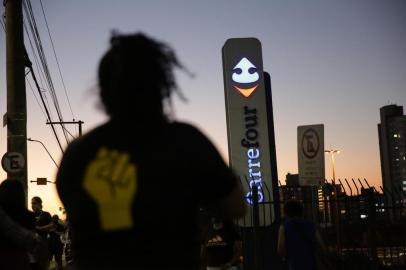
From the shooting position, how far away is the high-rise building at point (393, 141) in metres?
114

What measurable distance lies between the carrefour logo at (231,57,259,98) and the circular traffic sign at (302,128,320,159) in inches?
178

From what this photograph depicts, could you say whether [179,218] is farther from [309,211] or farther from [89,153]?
[309,211]

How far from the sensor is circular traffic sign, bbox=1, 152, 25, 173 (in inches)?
527

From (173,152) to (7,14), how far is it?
44.0ft

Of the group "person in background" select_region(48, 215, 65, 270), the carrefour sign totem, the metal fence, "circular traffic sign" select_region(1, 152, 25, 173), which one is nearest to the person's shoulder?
the metal fence

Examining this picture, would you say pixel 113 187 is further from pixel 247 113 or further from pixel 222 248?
pixel 247 113

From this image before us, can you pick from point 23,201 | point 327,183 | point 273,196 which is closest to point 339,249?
point 327,183

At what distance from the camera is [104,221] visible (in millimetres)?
1996

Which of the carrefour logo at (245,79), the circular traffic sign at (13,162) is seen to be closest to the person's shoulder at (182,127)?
the circular traffic sign at (13,162)

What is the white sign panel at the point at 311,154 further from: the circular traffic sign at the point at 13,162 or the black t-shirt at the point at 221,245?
the circular traffic sign at the point at 13,162

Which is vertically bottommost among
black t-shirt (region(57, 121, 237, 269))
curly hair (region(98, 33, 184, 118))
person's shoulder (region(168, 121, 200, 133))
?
black t-shirt (region(57, 121, 237, 269))

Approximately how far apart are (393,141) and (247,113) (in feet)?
388

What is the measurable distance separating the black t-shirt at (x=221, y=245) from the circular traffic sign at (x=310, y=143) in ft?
7.09

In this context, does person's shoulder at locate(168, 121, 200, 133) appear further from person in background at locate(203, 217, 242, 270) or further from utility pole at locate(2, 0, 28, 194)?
utility pole at locate(2, 0, 28, 194)
